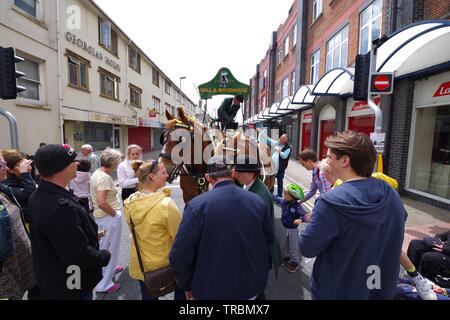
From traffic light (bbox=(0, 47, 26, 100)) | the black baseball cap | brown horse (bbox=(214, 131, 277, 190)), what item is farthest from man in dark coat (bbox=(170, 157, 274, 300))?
traffic light (bbox=(0, 47, 26, 100))

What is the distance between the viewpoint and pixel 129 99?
60.8 feet

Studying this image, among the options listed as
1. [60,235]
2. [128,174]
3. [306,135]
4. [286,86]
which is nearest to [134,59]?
[286,86]

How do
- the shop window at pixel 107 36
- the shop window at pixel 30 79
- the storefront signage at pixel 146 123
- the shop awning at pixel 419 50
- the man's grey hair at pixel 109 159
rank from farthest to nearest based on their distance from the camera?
the storefront signage at pixel 146 123, the shop window at pixel 107 36, the shop window at pixel 30 79, the shop awning at pixel 419 50, the man's grey hair at pixel 109 159

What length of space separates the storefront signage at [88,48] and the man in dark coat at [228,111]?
1032cm

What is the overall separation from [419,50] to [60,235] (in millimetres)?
7877

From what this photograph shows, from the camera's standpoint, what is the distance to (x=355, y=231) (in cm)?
148

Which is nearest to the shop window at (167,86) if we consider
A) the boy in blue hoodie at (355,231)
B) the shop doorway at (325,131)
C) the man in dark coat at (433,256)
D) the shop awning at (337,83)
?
the shop doorway at (325,131)

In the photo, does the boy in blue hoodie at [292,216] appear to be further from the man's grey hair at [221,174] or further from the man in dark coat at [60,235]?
the man in dark coat at [60,235]

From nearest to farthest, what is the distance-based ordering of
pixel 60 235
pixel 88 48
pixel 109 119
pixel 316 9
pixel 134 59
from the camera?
pixel 60 235, pixel 88 48, pixel 109 119, pixel 316 9, pixel 134 59

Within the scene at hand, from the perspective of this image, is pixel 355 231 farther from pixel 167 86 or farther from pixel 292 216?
pixel 167 86

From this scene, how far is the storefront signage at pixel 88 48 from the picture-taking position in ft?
36.7

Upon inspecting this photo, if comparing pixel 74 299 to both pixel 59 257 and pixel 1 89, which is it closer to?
pixel 59 257
